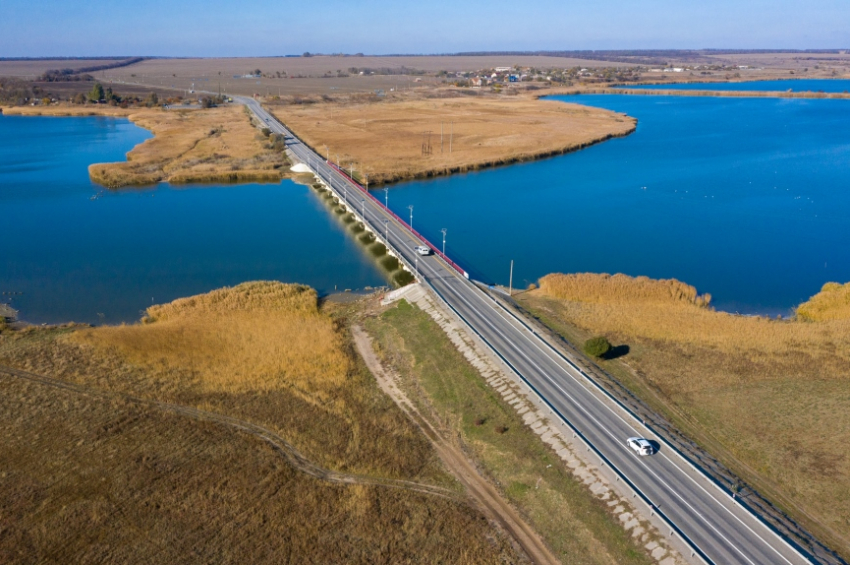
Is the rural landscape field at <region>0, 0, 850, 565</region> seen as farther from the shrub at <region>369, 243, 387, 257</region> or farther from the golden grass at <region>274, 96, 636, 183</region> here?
the golden grass at <region>274, 96, 636, 183</region>

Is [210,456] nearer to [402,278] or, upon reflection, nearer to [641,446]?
[641,446]

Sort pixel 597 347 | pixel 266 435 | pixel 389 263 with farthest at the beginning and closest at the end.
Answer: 1. pixel 389 263
2. pixel 597 347
3. pixel 266 435

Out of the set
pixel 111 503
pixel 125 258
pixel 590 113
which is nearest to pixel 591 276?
pixel 111 503

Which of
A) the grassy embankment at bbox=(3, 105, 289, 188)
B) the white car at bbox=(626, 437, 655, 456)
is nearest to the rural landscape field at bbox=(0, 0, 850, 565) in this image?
the white car at bbox=(626, 437, 655, 456)

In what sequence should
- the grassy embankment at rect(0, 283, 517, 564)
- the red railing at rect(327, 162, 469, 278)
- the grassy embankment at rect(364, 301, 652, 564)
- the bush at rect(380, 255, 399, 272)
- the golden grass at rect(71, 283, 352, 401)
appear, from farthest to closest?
the bush at rect(380, 255, 399, 272) → the red railing at rect(327, 162, 469, 278) → the golden grass at rect(71, 283, 352, 401) → the grassy embankment at rect(0, 283, 517, 564) → the grassy embankment at rect(364, 301, 652, 564)

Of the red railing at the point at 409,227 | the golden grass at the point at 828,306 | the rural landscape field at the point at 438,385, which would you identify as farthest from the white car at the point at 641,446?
the golden grass at the point at 828,306

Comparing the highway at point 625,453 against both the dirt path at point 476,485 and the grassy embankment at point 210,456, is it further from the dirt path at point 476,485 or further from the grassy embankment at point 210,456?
the grassy embankment at point 210,456

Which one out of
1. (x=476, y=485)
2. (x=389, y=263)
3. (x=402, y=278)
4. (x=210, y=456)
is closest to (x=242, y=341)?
(x=210, y=456)
